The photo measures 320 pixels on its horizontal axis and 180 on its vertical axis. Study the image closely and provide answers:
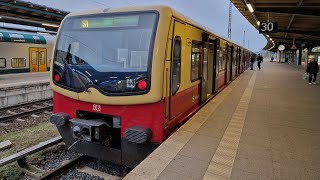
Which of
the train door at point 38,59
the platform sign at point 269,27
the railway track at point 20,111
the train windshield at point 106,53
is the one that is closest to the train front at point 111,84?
the train windshield at point 106,53

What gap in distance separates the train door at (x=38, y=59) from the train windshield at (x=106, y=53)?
43.5 ft

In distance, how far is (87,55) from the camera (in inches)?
174

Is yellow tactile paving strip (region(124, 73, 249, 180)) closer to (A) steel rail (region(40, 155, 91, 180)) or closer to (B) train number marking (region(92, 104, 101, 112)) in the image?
(B) train number marking (region(92, 104, 101, 112))

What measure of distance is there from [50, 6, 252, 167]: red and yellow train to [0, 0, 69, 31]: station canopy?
36.1 feet

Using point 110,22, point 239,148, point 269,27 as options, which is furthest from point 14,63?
point 239,148

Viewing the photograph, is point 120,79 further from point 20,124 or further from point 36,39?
point 36,39

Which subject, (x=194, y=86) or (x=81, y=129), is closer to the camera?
(x=81, y=129)

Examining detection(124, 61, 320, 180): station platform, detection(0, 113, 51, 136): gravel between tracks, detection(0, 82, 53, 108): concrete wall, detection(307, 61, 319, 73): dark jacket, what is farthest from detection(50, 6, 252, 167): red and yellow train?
detection(307, 61, 319, 73): dark jacket

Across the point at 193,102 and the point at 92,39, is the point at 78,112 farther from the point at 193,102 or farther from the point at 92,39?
the point at 193,102

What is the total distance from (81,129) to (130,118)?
2.67ft

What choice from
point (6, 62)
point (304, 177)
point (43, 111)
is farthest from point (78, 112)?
point (6, 62)

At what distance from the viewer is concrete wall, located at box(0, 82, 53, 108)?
37.2 feet

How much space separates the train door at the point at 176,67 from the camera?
4293 mm

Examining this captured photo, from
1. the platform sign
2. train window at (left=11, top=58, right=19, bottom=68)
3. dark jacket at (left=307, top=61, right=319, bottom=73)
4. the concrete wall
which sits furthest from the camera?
train window at (left=11, top=58, right=19, bottom=68)
